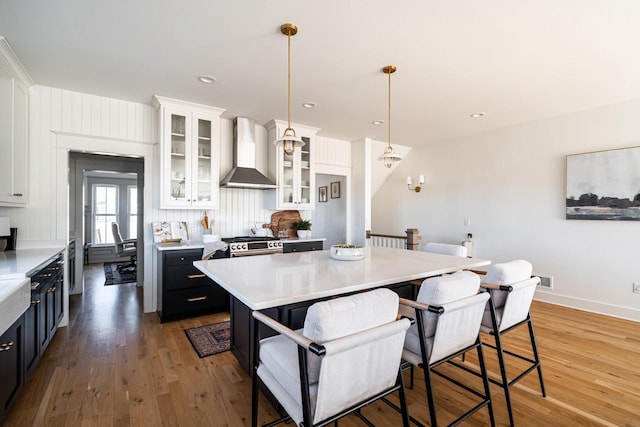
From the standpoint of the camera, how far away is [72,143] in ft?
11.1

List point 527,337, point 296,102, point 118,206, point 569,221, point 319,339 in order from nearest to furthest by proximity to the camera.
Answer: point 319,339 → point 527,337 → point 296,102 → point 569,221 → point 118,206

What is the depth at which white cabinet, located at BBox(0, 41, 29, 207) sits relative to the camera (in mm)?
2553

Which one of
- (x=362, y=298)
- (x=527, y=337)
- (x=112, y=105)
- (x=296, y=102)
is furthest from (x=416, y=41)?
(x=112, y=105)

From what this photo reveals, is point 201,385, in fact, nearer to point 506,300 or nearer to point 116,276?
point 506,300

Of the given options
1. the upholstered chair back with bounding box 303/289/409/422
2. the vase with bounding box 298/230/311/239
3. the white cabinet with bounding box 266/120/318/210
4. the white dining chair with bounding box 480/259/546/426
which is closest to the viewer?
the upholstered chair back with bounding box 303/289/409/422

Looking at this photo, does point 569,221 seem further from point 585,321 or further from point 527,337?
point 527,337

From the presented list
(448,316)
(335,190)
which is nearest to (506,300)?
(448,316)

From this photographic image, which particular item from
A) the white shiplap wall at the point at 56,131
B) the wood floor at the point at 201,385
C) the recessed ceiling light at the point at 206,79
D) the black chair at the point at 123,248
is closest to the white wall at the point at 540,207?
the wood floor at the point at 201,385

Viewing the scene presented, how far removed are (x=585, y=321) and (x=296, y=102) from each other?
428 cm

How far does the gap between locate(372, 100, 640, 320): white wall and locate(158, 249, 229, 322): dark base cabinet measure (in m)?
3.99

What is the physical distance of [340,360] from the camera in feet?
3.67

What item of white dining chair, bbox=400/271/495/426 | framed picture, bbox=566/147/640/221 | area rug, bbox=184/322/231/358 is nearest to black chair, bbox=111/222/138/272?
area rug, bbox=184/322/231/358

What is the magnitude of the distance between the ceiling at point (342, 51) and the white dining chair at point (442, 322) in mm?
1745

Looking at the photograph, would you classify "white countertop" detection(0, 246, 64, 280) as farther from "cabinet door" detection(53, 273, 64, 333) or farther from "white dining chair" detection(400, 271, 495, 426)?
"white dining chair" detection(400, 271, 495, 426)
